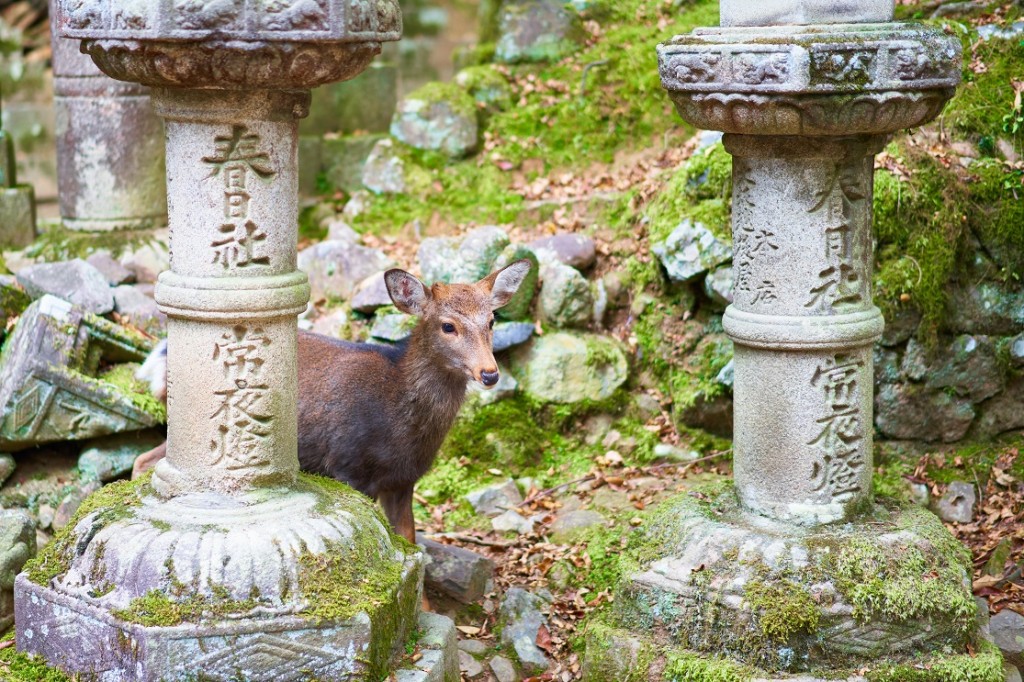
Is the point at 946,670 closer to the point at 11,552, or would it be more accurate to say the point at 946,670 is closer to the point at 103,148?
the point at 11,552

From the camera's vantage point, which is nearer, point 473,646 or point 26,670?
point 26,670

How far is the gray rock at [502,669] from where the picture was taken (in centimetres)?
567

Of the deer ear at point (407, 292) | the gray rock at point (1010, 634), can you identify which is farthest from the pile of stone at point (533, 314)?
the gray rock at point (1010, 634)

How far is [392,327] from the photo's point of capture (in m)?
7.71

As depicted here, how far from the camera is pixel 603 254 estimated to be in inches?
320

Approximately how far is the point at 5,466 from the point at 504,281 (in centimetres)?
293

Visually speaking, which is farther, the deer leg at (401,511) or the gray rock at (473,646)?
the deer leg at (401,511)

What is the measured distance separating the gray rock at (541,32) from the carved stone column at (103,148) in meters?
2.77

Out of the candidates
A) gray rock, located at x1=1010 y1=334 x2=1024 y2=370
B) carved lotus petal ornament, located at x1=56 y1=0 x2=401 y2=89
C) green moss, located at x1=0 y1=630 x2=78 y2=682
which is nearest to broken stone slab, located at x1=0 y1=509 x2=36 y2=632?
green moss, located at x1=0 y1=630 x2=78 y2=682

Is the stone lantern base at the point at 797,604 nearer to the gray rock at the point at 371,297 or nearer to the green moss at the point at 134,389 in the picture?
the green moss at the point at 134,389

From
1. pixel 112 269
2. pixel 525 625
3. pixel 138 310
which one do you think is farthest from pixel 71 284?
pixel 525 625

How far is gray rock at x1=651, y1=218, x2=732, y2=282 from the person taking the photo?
7.25 metres

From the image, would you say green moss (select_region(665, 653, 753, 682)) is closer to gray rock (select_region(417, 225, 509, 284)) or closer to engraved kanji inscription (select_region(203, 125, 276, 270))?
engraved kanji inscription (select_region(203, 125, 276, 270))

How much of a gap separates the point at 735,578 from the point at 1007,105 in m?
3.71
